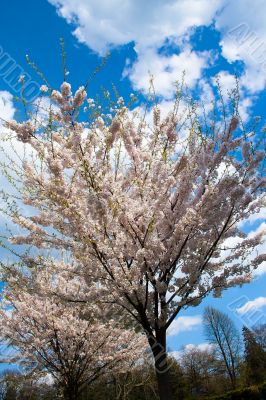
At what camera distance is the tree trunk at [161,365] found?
489cm

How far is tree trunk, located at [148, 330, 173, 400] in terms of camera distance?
489 cm

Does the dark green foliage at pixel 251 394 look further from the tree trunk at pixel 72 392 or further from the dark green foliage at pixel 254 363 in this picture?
the dark green foliage at pixel 254 363

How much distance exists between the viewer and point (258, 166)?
5820 millimetres

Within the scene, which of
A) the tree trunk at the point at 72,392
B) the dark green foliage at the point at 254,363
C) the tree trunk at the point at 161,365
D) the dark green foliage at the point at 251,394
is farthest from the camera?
the dark green foliage at the point at 254,363

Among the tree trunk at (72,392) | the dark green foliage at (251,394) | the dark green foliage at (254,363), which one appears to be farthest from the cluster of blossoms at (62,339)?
the dark green foliage at (254,363)

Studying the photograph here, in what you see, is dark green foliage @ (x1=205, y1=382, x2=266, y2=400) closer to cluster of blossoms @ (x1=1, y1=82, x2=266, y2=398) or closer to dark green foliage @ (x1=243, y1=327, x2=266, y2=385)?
cluster of blossoms @ (x1=1, y1=82, x2=266, y2=398)

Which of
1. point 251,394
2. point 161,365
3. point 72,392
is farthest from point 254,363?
point 161,365

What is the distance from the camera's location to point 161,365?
500 centimetres

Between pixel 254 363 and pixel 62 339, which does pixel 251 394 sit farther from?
pixel 254 363

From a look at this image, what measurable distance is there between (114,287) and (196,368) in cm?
5019

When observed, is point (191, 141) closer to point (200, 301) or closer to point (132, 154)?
point (132, 154)

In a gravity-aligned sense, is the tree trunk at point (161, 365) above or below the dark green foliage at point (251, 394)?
above

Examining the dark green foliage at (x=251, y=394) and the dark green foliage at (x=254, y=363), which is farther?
the dark green foliage at (x=254, y=363)

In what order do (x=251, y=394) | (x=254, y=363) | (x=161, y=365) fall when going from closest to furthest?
1. (x=161, y=365)
2. (x=251, y=394)
3. (x=254, y=363)
